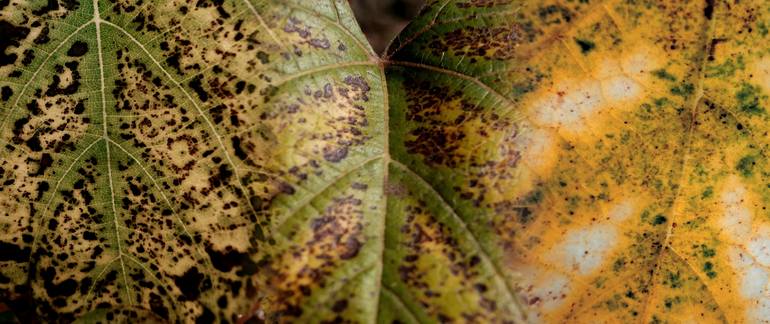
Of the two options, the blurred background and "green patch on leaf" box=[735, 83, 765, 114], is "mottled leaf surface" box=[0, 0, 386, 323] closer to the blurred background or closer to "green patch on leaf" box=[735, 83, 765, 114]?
the blurred background

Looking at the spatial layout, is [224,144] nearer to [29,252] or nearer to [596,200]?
[29,252]

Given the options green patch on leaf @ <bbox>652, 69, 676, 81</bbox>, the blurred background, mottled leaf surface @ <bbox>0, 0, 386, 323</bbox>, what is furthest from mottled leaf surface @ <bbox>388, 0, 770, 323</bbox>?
the blurred background

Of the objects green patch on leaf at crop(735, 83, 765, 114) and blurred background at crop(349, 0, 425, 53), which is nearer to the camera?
green patch on leaf at crop(735, 83, 765, 114)

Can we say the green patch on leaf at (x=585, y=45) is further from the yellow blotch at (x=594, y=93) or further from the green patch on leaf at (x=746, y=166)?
the green patch on leaf at (x=746, y=166)

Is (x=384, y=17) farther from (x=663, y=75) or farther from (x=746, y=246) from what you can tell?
(x=746, y=246)

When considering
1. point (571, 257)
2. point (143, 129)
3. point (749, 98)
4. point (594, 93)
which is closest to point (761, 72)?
point (749, 98)

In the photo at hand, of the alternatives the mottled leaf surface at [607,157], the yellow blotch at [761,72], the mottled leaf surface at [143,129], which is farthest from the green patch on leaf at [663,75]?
the mottled leaf surface at [143,129]

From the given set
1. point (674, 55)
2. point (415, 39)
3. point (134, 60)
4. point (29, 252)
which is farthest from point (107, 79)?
point (674, 55)
